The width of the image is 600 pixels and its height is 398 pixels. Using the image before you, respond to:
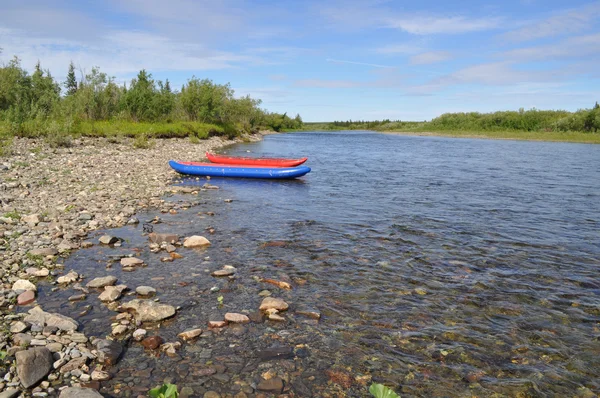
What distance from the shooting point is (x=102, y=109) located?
138 feet

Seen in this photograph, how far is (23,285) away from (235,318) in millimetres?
4137

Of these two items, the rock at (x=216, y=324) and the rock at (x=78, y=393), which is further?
the rock at (x=216, y=324)

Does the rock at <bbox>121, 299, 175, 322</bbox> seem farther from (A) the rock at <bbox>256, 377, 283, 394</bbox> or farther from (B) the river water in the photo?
(A) the rock at <bbox>256, 377, 283, 394</bbox>

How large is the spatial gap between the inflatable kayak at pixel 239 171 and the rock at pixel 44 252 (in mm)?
14582

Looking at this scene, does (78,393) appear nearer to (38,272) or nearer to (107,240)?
(38,272)

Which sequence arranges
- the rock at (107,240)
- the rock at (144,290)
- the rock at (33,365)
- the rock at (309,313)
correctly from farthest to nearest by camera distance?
the rock at (107,240) < the rock at (144,290) < the rock at (309,313) < the rock at (33,365)

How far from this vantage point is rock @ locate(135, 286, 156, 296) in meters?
7.75

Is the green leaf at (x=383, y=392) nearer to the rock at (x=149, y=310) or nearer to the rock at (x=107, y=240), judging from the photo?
the rock at (x=149, y=310)

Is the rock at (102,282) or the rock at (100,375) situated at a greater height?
the rock at (102,282)

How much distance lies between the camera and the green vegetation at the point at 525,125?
8444 centimetres

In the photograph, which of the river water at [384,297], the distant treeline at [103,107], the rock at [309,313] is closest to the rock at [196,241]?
the river water at [384,297]

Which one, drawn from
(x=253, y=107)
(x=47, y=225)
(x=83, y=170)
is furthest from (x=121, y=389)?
(x=253, y=107)

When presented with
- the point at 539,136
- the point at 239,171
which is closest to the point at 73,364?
the point at 239,171

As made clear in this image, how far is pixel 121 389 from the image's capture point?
5035mm
